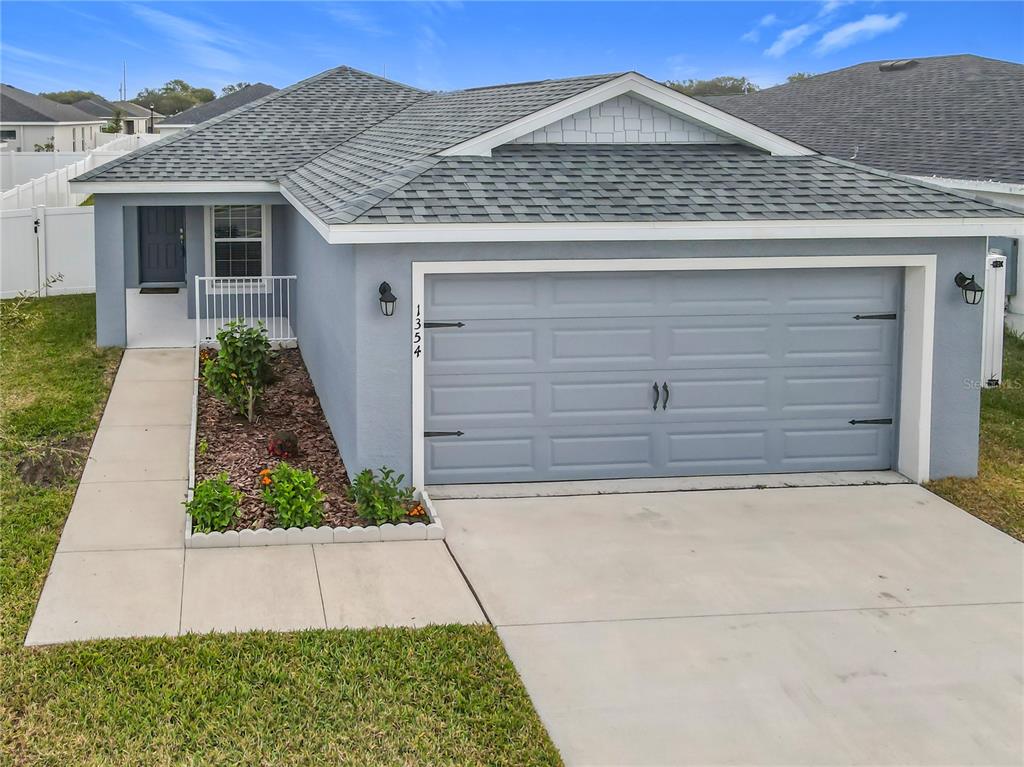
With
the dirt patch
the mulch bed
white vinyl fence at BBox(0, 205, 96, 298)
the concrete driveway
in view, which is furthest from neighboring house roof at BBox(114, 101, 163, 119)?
the concrete driveway

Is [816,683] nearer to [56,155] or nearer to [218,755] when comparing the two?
[218,755]

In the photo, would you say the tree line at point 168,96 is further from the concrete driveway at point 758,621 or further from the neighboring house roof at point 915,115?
the concrete driveway at point 758,621

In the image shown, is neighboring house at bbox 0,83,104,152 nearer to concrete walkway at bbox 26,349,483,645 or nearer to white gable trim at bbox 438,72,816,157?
white gable trim at bbox 438,72,816,157

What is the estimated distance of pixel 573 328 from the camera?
436 inches

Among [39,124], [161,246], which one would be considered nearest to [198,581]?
[161,246]

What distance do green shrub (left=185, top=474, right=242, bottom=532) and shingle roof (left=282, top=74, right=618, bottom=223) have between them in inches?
98.2

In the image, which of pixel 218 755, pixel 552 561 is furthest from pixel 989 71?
pixel 218 755

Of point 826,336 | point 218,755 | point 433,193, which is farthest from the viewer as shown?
point 826,336

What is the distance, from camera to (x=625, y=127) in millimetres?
12484

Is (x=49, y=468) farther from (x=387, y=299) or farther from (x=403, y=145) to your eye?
(x=403, y=145)

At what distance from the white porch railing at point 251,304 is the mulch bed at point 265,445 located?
104 inches

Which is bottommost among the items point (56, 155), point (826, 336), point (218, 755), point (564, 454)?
point (218, 755)

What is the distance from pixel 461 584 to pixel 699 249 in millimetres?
4209

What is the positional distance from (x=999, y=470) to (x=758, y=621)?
5168 mm
